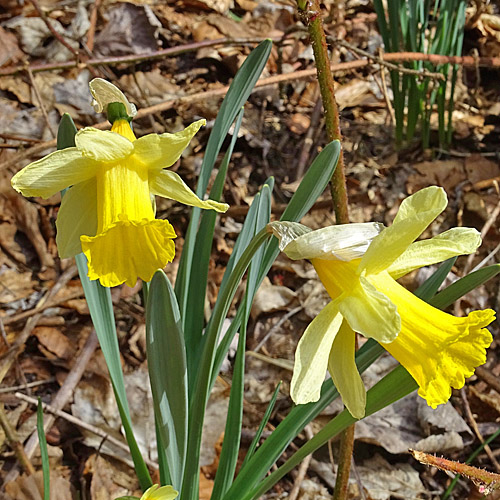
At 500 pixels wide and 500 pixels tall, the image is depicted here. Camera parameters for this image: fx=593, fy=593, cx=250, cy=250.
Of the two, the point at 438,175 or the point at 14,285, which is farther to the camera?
the point at 438,175

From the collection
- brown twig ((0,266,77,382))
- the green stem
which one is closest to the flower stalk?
the green stem

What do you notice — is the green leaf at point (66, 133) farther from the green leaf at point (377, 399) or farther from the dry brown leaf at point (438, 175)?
the dry brown leaf at point (438, 175)

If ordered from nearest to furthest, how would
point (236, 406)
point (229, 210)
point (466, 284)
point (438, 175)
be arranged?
point (466, 284), point (236, 406), point (229, 210), point (438, 175)

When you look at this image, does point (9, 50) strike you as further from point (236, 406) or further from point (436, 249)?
point (436, 249)

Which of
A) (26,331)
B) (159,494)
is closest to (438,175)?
(26,331)

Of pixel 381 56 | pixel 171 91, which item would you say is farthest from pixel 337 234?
pixel 171 91

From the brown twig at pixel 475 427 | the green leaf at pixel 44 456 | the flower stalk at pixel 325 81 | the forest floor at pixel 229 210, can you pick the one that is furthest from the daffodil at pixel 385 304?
the brown twig at pixel 475 427

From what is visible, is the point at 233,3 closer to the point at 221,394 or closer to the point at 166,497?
the point at 221,394

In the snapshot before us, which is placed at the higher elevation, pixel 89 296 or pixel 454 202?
pixel 89 296
